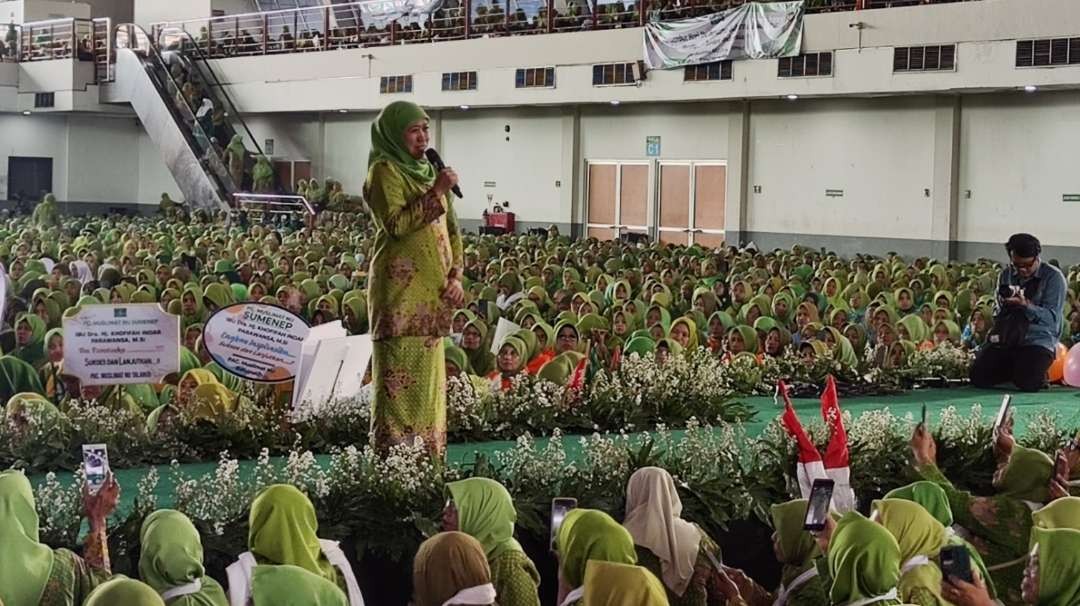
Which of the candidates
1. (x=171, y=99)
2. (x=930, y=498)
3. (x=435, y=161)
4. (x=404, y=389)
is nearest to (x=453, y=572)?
(x=930, y=498)

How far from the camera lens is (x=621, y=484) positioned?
698cm

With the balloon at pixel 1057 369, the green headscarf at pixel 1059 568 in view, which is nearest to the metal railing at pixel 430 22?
the balloon at pixel 1057 369

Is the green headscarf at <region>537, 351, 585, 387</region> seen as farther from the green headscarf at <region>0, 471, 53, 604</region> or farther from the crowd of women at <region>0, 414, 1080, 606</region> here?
the green headscarf at <region>0, 471, 53, 604</region>

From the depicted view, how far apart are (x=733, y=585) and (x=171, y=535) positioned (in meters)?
2.10

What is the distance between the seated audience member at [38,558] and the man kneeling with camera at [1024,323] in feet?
24.5

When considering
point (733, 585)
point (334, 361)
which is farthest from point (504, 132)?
point (733, 585)

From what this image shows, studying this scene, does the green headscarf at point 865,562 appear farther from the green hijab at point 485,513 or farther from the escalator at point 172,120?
the escalator at point 172,120

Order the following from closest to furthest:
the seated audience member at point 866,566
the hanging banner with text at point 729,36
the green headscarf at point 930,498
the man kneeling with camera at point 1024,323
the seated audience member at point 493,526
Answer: the seated audience member at point 866,566 < the seated audience member at point 493,526 < the green headscarf at point 930,498 < the man kneeling with camera at point 1024,323 < the hanging banner with text at point 729,36

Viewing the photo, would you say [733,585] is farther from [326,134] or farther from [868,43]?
[326,134]

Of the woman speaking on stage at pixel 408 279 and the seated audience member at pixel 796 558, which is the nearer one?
the seated audience member at pixel 796 558

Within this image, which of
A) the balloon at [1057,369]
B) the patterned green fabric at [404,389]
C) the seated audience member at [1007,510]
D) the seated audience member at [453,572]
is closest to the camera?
the seated audience member at [453,572]

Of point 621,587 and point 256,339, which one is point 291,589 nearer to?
point 621,587

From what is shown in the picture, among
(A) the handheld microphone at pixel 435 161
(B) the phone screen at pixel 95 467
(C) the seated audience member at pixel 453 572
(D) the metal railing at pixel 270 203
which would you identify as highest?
(D) the metal railing at pixel 270 203

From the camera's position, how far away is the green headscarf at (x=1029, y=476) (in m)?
6.79
